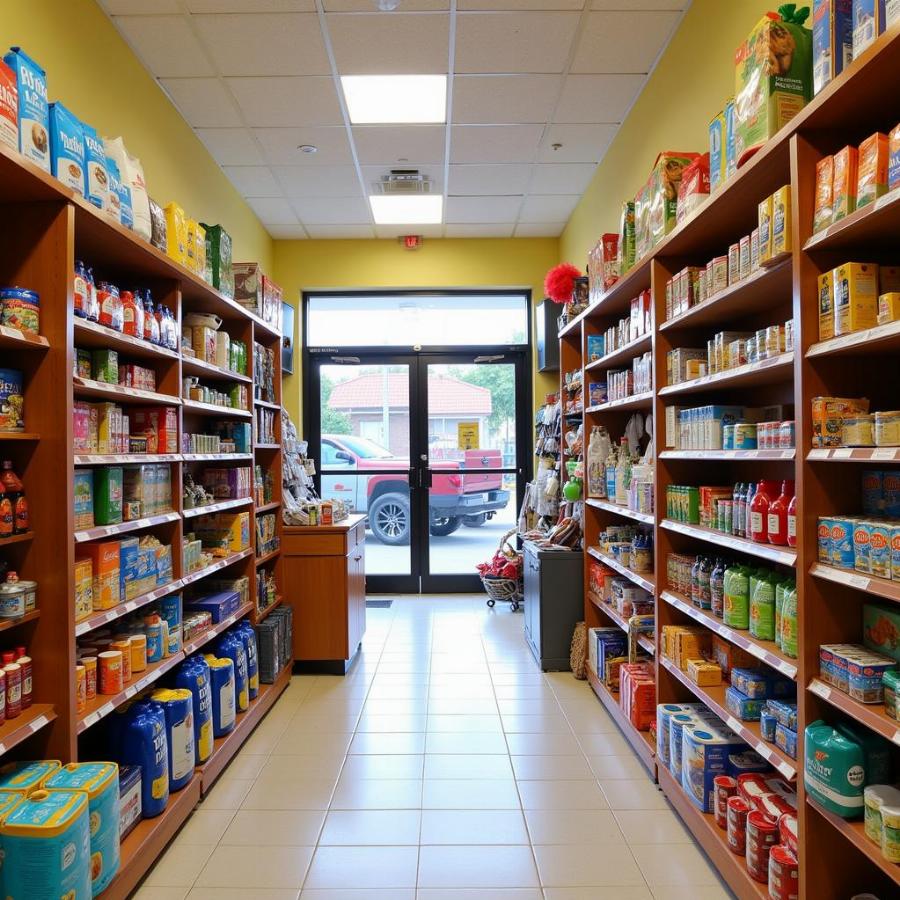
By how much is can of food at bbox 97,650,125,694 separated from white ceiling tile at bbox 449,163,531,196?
15.0 ft

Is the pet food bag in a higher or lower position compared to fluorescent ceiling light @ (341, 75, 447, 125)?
lower

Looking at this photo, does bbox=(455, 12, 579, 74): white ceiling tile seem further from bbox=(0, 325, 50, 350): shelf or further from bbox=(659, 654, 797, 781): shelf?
bbox=(659, 654, 797, 781): shelf

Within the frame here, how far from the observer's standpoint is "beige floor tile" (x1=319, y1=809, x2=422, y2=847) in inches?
105

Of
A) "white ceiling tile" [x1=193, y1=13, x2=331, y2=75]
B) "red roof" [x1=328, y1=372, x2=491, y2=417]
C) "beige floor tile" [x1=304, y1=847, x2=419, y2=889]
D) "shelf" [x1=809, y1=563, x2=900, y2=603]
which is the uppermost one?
"white ceiling tile" [x1=193, y1=13, x2=331, y2=75]

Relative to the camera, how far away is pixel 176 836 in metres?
2.72

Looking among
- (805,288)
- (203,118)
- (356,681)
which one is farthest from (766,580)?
(203,118)

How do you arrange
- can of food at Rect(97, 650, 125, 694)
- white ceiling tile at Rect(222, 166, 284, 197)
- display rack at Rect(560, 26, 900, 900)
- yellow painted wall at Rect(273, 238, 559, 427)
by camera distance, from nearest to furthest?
1. display rack at Rect(560, 26, 900, 900)
2. can of food at Rect(97, 650, 125, 694)
3. white ceiling tile at Rect(222, 166, 284, 197)
4. yellow painted wall at Rect(273, 238, 559, 427)

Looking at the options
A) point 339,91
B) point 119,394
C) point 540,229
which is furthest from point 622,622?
point 540,229

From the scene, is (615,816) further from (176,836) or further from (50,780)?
(50,780)

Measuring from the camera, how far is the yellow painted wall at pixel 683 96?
3148 millimetres

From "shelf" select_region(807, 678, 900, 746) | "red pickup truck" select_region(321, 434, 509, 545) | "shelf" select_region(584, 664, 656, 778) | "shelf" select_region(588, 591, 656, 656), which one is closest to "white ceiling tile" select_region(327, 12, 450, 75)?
"shelf" select_region(588, 591, 656, 656)

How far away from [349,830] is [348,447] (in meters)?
5.02

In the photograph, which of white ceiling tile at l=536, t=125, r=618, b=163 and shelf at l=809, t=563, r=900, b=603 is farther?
white ceiling tile at l=536, t=125, r=618, b=163

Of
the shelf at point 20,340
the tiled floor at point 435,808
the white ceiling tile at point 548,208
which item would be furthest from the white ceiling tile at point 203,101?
the tiled floor at point 435,808
